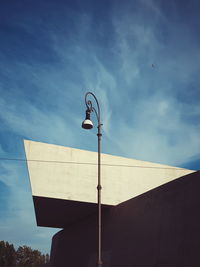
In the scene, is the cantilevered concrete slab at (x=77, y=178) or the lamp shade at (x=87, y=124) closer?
the lamp shade at (x=87, y=124)

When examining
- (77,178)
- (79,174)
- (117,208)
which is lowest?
(117,208)

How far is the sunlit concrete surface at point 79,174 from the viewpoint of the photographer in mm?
18938

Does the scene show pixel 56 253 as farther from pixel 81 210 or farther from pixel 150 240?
pixel 150 240

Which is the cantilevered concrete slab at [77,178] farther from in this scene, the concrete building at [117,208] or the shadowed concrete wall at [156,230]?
the shadowed concrete wall at [156,230]

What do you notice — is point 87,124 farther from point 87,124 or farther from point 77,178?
point 77,178

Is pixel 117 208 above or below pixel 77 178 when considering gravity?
below

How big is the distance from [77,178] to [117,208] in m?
3.73

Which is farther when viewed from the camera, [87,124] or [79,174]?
[79,174]

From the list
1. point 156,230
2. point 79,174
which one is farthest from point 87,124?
point 79,174

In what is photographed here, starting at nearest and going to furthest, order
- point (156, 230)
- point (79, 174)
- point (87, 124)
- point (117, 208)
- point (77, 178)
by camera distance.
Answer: point (87, 124) < point (156, 230) < point (117, 208) < point (77, 178) < point (79, 174)

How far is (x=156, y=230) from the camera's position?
12906 mm

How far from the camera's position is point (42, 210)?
22.1m

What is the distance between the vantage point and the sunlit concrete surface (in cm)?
1894

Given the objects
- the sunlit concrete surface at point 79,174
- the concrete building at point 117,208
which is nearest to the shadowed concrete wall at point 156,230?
the concrete building at point 117,208
